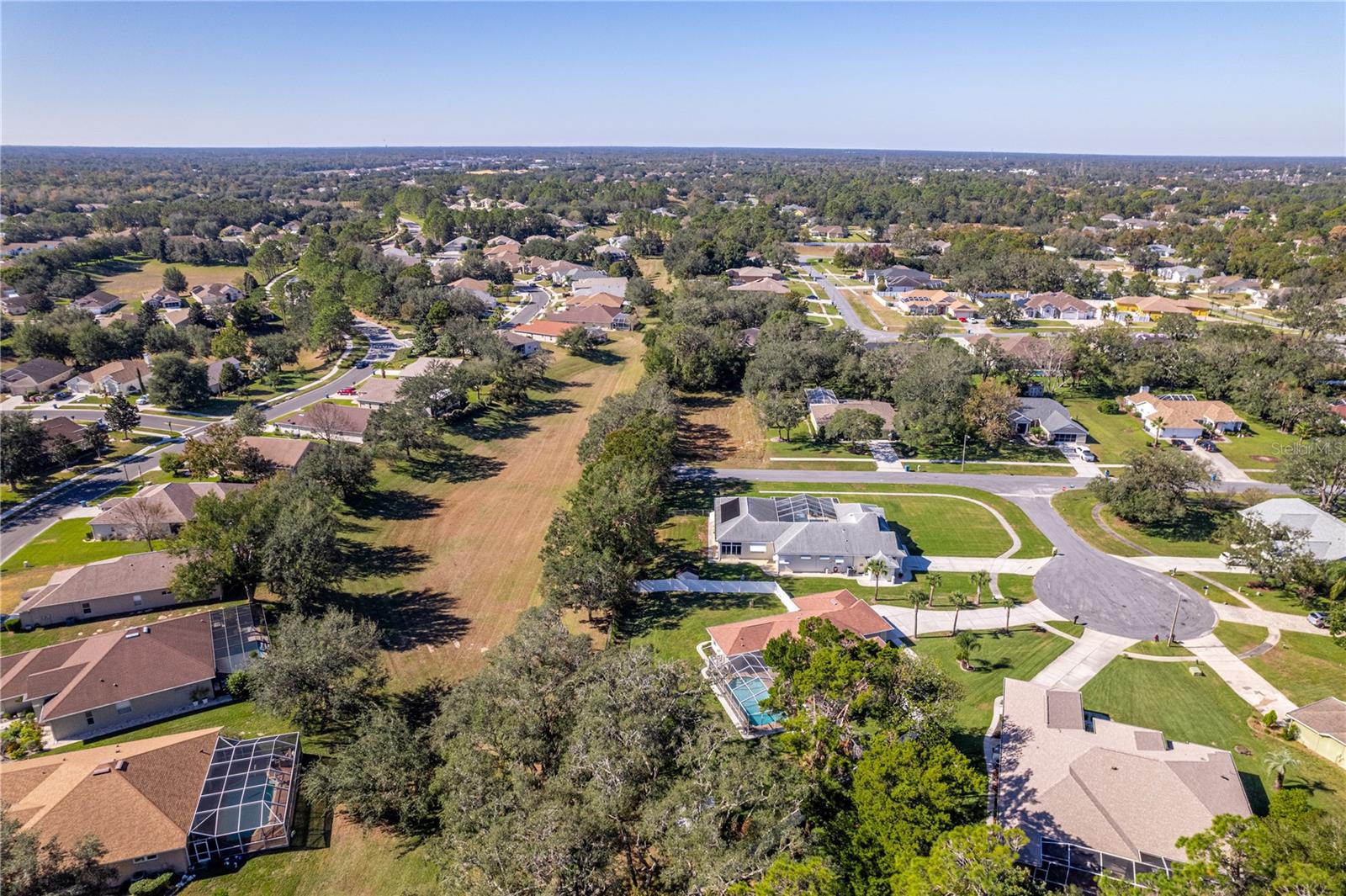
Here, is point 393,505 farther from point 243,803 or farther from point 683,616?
point 243,803

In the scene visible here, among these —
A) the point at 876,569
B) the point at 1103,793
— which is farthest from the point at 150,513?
the point at 1103,793

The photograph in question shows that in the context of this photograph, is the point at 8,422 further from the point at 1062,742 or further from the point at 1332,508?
the point at 1332,508

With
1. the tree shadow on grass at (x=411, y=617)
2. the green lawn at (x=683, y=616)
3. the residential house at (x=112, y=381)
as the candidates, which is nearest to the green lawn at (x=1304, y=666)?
the green lawn at (x=683, y=616)

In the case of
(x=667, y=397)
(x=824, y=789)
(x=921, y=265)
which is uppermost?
(x=921, y=265)

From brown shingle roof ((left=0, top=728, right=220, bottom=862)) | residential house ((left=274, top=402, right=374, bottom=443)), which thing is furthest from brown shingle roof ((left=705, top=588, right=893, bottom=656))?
residential house ((left=274, top=402, right=374, bottom=443))

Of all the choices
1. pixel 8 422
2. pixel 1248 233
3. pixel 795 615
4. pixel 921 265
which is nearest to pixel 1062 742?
pixel 795 615
